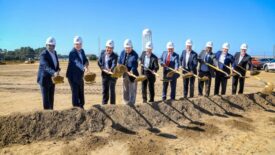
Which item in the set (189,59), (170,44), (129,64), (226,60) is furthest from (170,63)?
(226,60)

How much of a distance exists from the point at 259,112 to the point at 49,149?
573cm

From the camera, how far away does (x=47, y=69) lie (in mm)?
5684

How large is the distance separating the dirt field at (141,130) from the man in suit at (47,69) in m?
0.41

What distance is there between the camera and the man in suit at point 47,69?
225 inches

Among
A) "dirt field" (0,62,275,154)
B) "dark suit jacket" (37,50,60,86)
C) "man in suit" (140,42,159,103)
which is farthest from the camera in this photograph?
"man in suit" (140,42,159,103)

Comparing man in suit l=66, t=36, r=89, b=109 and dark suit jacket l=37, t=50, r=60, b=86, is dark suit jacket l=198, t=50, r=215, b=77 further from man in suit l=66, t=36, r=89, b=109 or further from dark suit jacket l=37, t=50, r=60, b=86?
dark suit jacket l=37, t=50, r=60, b=86

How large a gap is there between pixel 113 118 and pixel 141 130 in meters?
0.62

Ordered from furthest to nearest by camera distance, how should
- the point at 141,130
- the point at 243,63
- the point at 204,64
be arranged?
the point at 243,63 < the point at 204,64 < the point at 141,130

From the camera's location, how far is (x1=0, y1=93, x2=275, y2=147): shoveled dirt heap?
5469 mm

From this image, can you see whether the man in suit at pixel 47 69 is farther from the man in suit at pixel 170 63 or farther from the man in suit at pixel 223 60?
the man in suit at pixel 223 60

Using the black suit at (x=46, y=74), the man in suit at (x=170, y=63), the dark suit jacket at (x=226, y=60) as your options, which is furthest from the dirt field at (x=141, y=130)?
the dark suit jacket at (x=226, y=60)

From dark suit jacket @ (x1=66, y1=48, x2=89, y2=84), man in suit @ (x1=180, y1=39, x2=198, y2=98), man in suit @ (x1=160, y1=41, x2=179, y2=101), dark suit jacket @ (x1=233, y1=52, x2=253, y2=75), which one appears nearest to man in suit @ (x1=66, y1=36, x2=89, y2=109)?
dark suit jacket @ (x1=66, y1=48, x2=89, y2=84)

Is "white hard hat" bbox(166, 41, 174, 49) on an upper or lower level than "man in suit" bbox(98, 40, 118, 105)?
upper

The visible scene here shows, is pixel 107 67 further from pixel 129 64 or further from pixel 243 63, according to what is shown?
pixel 243 63
